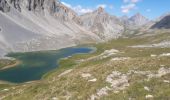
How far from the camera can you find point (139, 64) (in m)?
41.0

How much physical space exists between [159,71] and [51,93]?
564 inches

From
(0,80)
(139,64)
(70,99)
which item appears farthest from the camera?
(0,80)

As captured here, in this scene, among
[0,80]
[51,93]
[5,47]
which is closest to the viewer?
[51,93]

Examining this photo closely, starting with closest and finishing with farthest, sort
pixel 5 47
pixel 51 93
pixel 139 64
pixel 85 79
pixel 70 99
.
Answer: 1. pixel 70 99
2. pixel 51 93
3. pixel 85 79
4. pixel 139 64
5. pixel 5 47

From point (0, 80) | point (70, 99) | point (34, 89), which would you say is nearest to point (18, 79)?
point (0, 80)

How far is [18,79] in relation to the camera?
97.2 metres

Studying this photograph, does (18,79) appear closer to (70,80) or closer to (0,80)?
(0,80)

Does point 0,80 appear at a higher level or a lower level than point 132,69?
lower

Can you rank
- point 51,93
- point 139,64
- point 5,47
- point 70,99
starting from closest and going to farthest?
point 70,99
point 51,93
point 139,64
point 5,47

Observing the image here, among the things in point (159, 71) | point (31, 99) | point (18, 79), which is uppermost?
point (159, 71)

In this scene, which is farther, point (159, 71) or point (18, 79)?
point (18, 79)

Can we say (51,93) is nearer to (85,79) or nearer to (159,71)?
(85,79)

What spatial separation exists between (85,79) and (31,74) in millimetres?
71538

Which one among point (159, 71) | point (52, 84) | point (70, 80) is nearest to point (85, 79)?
point (70, 80)
